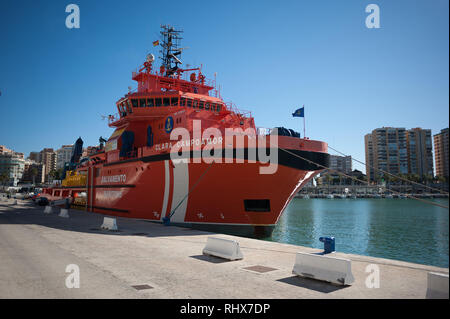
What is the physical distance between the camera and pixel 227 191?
13.3 meters

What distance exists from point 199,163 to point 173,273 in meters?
7.68

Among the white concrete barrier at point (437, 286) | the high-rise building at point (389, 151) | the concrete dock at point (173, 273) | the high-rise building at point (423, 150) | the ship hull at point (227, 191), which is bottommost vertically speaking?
the concrete dock at point (173, 273)

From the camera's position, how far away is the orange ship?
42.3 ft

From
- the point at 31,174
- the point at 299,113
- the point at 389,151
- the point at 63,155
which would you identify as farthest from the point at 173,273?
the point at 63,155

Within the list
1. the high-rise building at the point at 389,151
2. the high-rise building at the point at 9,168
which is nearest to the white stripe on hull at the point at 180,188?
the high-rise building at the point at 389,151

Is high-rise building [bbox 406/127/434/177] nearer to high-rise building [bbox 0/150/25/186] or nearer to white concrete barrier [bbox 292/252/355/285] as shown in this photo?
white concrete barrier [bbox 292/252/355/285]

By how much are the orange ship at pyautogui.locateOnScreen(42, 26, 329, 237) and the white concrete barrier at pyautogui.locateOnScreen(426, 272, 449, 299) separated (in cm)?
786

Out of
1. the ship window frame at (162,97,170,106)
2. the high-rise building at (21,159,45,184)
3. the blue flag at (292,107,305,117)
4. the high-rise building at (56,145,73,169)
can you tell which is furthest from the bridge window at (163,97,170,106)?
the high-rise building at (56,145,73,169)

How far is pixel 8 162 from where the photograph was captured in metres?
132

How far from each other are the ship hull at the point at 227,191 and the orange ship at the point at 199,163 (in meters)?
0.05

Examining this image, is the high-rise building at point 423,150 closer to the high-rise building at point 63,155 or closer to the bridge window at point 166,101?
the bridge window at point 166,101

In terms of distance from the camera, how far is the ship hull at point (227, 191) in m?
12.9
